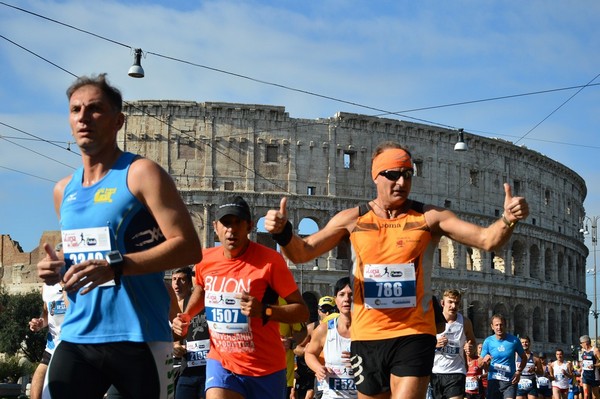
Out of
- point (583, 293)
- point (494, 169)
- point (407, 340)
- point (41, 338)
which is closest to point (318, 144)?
point (494, 169)

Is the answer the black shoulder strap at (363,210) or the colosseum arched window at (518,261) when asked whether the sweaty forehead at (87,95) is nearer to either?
the black shoulder strap at (363,210)

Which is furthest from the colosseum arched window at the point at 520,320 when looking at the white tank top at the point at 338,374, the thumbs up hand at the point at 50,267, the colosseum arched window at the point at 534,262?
the thumbs up hand at the point at 50,267

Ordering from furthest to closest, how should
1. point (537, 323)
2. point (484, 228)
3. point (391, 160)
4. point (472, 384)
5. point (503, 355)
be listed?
point (537, 323) < point (472, 384) < point (503, 355) < point (391, 160) < point (484, 228)

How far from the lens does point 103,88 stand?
3734 millimetres

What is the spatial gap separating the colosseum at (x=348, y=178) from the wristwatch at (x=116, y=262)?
46.3 metres

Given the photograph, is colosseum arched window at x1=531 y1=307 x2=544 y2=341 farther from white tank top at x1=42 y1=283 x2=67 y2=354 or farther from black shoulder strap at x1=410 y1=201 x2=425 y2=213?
black shoulder strap at x1=410 y1=201 x2=425 y2=213

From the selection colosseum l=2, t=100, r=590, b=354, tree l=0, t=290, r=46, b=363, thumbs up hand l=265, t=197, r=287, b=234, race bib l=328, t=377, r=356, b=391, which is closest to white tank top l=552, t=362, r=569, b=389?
race bib l=328, t=377, r=356, b=391

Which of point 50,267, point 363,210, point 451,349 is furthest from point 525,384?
point 50,267

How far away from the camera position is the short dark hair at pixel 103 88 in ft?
12.2

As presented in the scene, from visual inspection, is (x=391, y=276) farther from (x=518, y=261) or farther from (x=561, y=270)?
(x=561, y=270)

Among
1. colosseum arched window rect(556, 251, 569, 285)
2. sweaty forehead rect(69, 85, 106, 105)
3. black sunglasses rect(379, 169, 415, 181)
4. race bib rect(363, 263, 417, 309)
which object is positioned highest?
colosseum arched window rect(556, 251, 569, 285)

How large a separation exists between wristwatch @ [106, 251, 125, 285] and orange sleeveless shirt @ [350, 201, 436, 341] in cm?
211

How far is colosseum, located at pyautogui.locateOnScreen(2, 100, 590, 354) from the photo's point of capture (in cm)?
5072

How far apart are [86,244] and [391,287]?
2093 millimetres
